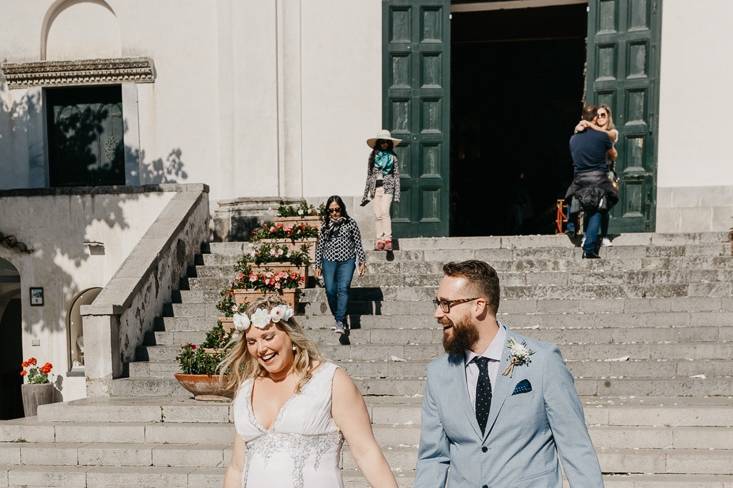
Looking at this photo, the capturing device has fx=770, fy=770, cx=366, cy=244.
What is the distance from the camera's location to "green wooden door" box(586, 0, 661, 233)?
42.6 feet

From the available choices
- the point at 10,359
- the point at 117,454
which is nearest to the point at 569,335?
the point at 117,454

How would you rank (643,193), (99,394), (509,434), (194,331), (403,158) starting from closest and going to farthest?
(509,434), (99,394), (194,331), (643,193), (403,158)

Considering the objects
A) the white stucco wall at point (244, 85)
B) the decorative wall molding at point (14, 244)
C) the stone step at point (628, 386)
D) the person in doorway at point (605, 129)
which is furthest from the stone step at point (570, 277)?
the decorative wall molding at point (14, 244)

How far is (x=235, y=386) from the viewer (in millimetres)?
4023

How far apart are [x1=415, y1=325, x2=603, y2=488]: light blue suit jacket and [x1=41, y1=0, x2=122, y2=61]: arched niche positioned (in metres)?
13.4

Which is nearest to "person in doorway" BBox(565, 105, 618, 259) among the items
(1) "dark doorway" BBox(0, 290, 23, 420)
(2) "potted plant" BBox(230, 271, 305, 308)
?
(2) "potted plant" BBox(230, 271, 305, 308)

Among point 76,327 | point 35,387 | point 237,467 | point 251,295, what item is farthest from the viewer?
point 76,327

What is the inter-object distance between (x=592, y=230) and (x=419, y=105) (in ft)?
15.0

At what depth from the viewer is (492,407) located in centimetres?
334

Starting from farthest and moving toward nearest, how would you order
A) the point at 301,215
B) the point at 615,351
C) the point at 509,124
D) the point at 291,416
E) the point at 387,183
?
the point at 509,124, the point at 301,215, the point at 387,183, the point at 615,351, the point at 291,416

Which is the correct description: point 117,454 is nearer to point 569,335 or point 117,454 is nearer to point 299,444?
point 299,444

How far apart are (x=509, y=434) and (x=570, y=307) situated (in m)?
6.70

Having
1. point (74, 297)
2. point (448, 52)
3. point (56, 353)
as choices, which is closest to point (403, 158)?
point (448, 52)

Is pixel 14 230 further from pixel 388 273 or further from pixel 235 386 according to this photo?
pixel 235 386
